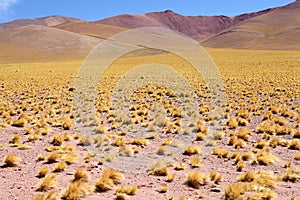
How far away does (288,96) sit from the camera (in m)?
20.9

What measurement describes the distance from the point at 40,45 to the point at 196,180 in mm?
111097

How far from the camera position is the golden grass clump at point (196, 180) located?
6.93 metres

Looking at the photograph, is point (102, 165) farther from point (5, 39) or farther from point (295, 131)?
point (5, 39)

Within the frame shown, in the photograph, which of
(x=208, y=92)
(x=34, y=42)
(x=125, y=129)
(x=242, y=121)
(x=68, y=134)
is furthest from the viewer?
(x=34, y=42)

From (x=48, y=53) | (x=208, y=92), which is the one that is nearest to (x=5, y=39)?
(x=48, y=53)

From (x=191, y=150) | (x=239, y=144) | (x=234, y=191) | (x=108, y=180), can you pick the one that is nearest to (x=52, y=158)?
(x=108, y=180)

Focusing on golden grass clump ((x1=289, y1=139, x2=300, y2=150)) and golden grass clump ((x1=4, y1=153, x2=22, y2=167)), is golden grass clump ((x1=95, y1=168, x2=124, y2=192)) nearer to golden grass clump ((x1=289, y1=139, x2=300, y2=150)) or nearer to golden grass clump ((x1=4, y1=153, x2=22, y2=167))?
golden grass clump ((x1=4, y1=153, x2=22, y2=167))

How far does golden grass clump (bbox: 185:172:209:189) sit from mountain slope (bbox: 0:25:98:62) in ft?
280

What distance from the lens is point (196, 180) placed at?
6980 mm

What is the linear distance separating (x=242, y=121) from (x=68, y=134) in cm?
678

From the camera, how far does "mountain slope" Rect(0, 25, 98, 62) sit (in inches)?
3679

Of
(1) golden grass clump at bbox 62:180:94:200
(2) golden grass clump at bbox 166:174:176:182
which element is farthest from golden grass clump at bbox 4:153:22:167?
(2) golden grass clump at bbox 166:174:176:182

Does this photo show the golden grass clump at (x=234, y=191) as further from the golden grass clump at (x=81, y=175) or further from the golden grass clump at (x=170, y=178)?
the golden grass clump at (x=81, y=175)

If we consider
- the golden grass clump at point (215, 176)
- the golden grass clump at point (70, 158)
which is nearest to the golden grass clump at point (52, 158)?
the golden grass clump at point (70, 158)
